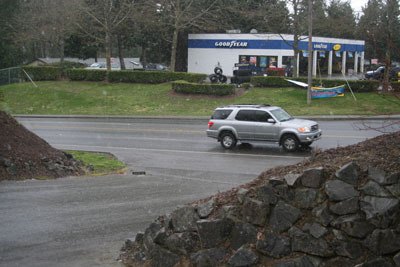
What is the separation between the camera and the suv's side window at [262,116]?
21.1 meters

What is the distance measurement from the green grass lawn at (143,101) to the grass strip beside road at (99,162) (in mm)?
14657

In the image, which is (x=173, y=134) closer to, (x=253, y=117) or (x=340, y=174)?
(x=253, y=117)

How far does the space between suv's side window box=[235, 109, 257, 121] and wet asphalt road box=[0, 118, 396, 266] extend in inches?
48.4

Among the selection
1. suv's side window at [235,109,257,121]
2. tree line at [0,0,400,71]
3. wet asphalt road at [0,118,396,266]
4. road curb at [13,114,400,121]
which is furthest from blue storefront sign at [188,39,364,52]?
suv's side window at [235,109,257,121]

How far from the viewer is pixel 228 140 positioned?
71.5 ft

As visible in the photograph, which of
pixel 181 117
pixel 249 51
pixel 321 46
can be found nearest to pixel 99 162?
pixel 181 117

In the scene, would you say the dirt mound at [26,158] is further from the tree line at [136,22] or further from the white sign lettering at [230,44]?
the white sign lettering at [230,44]

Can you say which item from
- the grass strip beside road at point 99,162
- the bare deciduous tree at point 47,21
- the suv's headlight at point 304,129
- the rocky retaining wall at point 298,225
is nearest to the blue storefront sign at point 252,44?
the bare deciduous tree at point 47,21

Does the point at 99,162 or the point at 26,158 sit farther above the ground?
the point at 26,158

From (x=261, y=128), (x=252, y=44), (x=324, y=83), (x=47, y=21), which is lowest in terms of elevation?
(x=261, y=128)

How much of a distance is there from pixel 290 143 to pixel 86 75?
3080 cm

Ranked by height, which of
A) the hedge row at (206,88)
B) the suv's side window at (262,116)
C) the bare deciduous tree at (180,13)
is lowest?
the suv's side window at (262,116)

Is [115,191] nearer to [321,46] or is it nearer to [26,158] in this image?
[26,158]

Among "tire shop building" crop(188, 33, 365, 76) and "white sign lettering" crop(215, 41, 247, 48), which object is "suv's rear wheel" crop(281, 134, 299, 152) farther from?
"white sign lettering" crop(215, 41, 247, 48)
